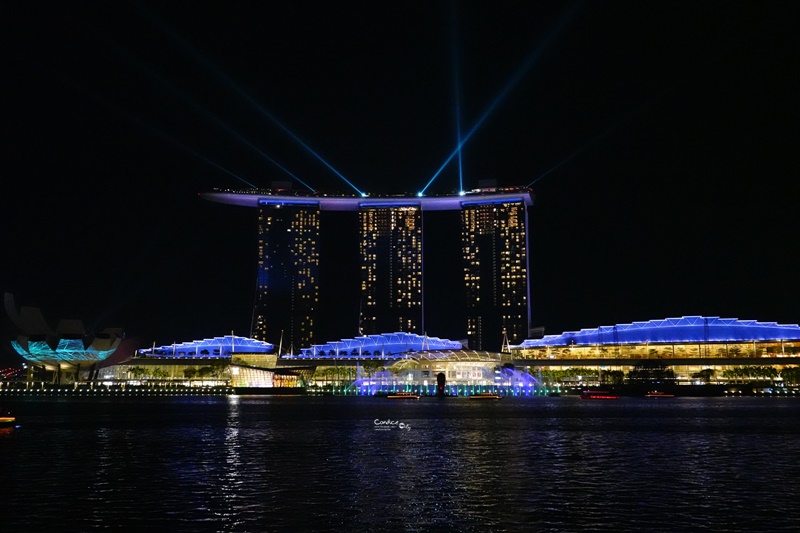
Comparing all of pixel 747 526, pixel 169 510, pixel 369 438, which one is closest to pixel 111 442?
pixel 369 438

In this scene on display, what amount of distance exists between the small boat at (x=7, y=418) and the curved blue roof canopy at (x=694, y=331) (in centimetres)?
14862

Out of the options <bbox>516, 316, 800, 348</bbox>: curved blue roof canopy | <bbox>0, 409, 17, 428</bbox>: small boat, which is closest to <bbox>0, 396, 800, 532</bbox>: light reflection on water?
<bbox>0, 409, 17, 428</bbox>: small boat

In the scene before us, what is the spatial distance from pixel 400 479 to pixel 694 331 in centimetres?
16013

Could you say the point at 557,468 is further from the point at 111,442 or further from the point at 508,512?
the point at 111,442

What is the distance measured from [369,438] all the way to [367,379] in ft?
438

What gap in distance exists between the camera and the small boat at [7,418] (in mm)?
59781

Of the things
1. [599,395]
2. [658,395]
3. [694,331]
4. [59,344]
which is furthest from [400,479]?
[694,331]

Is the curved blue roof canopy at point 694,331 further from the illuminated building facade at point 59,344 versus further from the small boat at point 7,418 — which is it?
the small boat at point 7,418

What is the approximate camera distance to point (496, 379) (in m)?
183

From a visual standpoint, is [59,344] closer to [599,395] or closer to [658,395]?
[599,395]

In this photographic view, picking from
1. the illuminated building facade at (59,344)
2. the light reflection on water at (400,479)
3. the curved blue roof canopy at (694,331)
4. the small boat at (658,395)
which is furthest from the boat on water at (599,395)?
the illuminated building facade at (59,344)

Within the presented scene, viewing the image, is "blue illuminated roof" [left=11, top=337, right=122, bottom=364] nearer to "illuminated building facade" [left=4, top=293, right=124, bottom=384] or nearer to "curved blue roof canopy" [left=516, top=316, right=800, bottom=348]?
"illuminated building facade" [left=4, top=293, right=124, bottom=384]

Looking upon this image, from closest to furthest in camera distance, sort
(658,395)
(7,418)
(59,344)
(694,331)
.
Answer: (7,418) < (658,395) < (59,344) < (694,331)

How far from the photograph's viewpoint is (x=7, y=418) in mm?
59875
